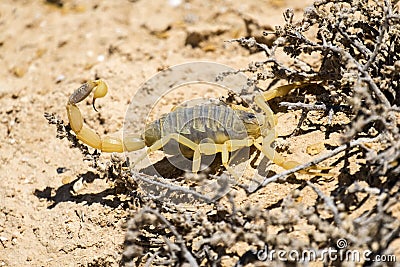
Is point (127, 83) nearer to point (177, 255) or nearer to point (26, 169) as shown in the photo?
point (26, 169)

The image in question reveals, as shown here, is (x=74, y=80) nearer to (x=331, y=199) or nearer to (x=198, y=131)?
(x=198, y=131)

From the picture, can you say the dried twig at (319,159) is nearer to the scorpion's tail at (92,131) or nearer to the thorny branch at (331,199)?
the thorny branch at (331,199)

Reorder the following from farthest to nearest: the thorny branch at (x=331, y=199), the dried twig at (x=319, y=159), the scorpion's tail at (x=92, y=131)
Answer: the scorpion's tail at (x=92, y=131), the dried twig at (x=319, y=159), the thorny branch at (x=331, y=199)

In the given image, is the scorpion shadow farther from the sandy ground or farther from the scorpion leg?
the scorpion leg

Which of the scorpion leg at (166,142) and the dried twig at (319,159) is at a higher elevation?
the dried twig at (319,159)

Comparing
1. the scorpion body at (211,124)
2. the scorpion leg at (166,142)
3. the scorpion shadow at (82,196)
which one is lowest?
the scorpion shadow at (82,196)

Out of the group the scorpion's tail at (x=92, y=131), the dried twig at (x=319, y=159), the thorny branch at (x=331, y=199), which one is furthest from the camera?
the scorpion's tail at (x=92, y=131)

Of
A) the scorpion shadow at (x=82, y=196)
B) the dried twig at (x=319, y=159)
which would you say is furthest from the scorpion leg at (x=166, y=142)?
the dried twig at (x=319, y=159)

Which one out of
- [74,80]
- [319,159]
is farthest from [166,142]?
[74,80]
